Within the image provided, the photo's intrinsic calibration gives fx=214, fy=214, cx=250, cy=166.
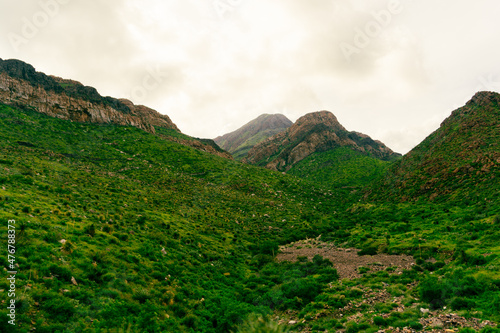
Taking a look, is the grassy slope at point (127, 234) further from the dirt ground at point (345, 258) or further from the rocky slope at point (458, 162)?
the rocky slope at point (458, 162)

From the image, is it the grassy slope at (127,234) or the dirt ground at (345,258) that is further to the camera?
the dirt ground at (345,258)

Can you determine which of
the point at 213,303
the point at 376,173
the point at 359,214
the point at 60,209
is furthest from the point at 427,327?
the point at 376,173

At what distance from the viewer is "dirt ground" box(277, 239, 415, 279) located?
69.5 feet

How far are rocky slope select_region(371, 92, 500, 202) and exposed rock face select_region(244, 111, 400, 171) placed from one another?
6448 cm

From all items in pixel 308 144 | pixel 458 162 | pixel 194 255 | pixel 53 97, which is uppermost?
pixel 53 97

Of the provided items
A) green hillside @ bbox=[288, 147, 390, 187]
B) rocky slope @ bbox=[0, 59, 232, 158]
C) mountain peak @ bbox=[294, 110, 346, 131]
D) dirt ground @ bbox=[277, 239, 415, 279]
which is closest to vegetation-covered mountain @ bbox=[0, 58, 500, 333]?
dirt ground @ bbox=[277, 239, 415, 279]

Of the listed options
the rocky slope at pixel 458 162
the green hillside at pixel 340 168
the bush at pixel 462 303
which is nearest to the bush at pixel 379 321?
the bush at pixel 462 303

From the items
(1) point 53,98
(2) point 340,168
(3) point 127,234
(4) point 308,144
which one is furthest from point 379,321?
(4) point 308,144

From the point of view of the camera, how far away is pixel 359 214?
153 feet

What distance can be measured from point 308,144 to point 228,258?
11005cm

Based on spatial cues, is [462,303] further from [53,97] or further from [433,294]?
[53,97]

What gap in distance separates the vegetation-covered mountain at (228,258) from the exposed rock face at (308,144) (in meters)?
74.2

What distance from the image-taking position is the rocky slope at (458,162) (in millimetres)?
34062

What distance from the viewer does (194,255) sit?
23.6 m
